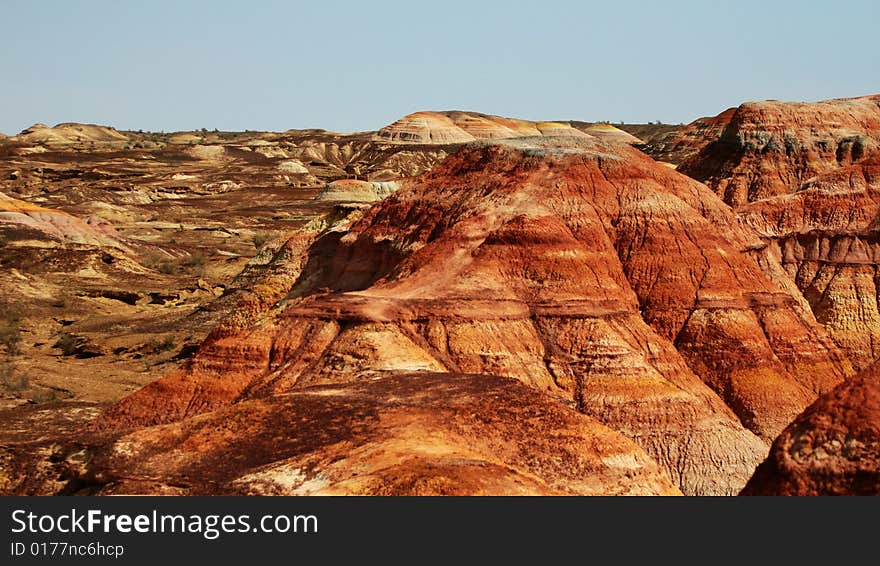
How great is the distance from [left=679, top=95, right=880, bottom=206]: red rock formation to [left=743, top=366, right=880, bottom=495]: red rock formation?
3848cm

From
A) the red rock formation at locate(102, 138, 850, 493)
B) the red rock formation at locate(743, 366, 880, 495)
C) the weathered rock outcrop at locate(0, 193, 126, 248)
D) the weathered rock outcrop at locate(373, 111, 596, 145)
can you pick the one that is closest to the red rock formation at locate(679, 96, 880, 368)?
the red rock formation at locate(102, 138, 850, 493)

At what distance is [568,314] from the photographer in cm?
2753

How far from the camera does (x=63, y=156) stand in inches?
6171

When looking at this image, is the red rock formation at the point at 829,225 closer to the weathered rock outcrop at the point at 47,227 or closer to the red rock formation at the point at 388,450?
the red rock formation at the point at 388,450

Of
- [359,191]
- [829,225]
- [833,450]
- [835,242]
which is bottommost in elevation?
[833,450]

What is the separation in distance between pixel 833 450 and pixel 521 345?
42.8ft

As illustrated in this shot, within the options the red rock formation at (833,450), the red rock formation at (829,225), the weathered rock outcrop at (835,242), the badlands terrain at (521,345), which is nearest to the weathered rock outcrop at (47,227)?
the badlands terrain at (521,345)

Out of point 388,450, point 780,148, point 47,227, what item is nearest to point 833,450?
point 388,450

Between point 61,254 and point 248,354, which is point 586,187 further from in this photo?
point 61,254

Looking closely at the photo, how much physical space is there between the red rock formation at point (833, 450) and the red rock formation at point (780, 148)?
126ft

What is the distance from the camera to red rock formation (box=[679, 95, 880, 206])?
5194cm

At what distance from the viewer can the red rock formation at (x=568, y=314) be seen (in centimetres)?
2562

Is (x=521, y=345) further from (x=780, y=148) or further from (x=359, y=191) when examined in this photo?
(x=780, y=148)

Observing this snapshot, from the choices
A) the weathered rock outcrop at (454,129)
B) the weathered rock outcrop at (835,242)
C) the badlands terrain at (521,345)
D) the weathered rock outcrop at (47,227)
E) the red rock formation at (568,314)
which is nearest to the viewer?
the badlands terrain at (521,345)
